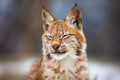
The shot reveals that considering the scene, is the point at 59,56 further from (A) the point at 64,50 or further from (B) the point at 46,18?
(B) the point at 46,18

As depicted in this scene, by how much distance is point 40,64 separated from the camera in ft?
5.24

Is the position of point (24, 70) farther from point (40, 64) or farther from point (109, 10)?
point (109, 10)

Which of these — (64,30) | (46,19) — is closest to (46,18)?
(46,19)

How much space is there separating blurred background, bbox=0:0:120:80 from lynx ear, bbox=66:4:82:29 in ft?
0.14

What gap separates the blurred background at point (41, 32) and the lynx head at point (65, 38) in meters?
0.05

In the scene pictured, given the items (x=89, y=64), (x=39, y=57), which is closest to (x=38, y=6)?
(x=39, y=57)

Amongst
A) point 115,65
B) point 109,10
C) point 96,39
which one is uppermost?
point 109,10

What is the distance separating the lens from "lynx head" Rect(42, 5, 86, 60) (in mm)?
1539

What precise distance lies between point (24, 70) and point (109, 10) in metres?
0.44

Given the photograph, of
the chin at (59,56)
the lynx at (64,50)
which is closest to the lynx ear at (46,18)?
the lynx at (64,50)

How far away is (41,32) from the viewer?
1650 millimetres

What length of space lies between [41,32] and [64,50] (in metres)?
0.15

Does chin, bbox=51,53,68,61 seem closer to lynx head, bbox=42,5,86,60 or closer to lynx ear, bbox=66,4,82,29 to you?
lynx head, bbox=42,5,86,60

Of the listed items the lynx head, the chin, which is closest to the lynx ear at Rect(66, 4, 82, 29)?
the lynx head
